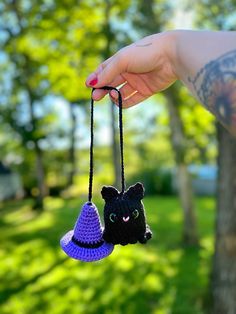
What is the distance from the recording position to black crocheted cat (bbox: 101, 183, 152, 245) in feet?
4.60

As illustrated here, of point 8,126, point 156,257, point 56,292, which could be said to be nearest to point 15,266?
point 56,292

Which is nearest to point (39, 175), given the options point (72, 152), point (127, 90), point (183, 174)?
point (72, 152)

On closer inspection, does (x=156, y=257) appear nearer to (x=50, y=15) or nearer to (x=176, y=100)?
(x=176, y=100)

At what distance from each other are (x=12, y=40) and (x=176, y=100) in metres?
5.42

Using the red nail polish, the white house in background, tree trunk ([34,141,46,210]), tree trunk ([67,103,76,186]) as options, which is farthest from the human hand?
tree trunk ([67,103,76,186])

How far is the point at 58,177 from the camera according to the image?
2359cm

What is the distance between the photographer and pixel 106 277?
753 cm

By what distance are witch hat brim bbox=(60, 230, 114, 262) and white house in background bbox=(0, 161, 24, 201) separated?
845 inches

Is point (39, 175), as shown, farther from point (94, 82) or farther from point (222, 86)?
point (222, 86)

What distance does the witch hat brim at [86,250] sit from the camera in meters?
1.41

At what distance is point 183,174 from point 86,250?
875cm

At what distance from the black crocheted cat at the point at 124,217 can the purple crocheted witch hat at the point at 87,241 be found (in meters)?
0.04

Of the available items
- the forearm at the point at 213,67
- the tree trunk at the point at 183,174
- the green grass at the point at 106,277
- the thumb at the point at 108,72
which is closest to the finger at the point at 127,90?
the thumb at the point at 108,72

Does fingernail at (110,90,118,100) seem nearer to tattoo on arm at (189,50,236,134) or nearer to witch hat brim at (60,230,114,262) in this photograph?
tattoo on arm at (189,50,236,134)
